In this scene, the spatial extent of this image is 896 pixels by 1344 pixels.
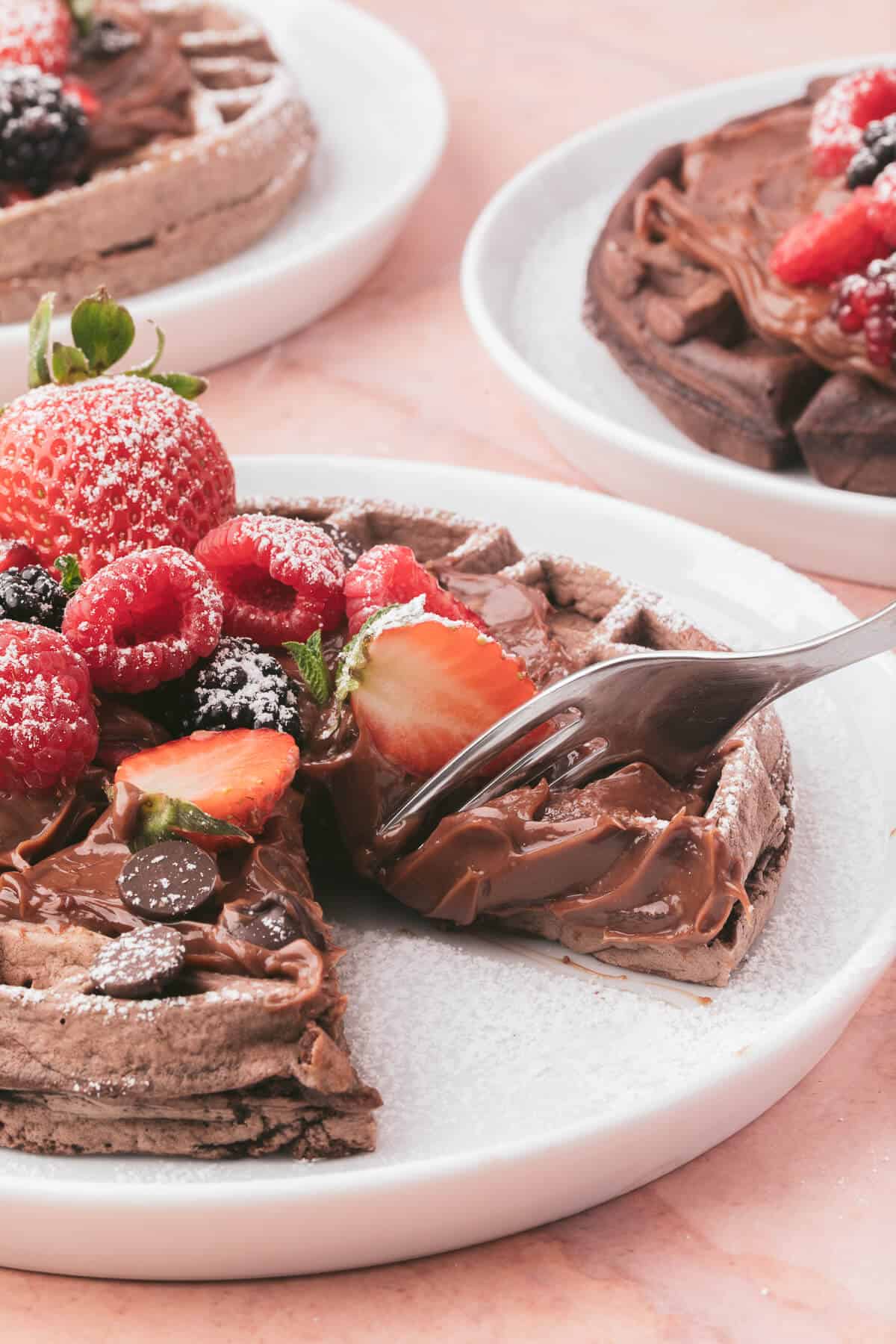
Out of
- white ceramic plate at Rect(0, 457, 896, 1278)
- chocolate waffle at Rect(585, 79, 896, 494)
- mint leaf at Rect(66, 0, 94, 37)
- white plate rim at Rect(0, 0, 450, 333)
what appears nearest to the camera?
white ceramic plate at Rect(0, 457, 896, 1278)

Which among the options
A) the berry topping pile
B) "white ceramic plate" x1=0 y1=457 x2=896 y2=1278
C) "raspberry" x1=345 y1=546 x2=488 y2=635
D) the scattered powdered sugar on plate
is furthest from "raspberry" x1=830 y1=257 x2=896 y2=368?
the berry topping pile

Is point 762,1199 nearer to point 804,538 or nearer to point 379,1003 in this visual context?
point 379,1003

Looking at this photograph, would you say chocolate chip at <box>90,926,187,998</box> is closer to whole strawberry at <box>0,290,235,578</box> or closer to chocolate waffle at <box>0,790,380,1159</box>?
chocolate waffle at <box>0,790,380,1159</box>

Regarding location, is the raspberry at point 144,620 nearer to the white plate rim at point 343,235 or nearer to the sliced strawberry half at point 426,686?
the sliced strawberry half at point 426,686

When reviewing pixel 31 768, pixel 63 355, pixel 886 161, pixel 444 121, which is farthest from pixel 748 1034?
pixel 444 121

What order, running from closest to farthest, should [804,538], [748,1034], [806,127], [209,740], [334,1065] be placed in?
[334,1065] < [748,1034] < [209,740] < [804,538] < [806,127]

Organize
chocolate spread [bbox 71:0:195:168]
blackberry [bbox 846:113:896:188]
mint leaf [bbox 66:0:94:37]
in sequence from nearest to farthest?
blackberry [bbox 846:113:896:188], chocolate spread [bbox 71:0:195:168], mint leaf [bbox 66:0:94:37]

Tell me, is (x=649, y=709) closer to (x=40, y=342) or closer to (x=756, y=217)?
(x=40, y=342)
